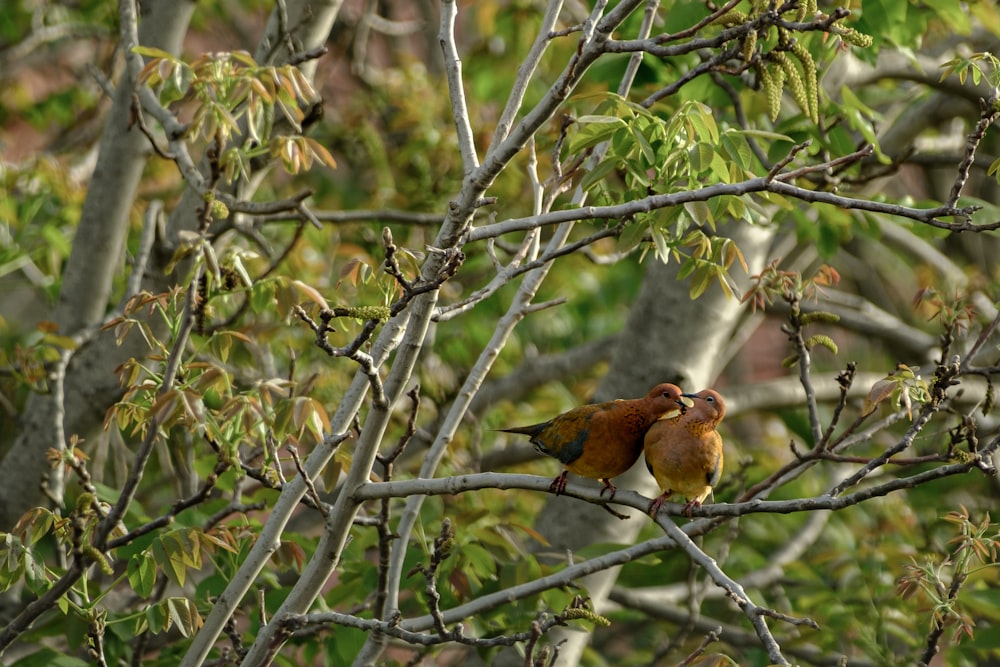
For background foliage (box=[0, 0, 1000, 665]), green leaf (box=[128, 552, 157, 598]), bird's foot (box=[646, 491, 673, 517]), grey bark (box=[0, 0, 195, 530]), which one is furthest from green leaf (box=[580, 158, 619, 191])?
grey bark (box=[0, 0, 195, 530])

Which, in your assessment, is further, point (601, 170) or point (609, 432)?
point (609, 432)

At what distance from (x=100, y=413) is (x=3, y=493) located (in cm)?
45

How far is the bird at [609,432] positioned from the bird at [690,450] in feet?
0.27

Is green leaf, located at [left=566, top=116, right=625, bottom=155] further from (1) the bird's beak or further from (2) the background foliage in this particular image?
(1) the bird's beak

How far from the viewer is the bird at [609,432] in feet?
9.06

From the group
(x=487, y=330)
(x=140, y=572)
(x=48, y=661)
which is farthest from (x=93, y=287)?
(x=487, y=330)

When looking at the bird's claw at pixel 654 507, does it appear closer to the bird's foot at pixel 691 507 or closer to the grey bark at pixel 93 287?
the bird's foot at pixel 691 507

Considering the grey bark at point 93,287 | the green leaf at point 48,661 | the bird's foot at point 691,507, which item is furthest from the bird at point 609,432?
the grey bark at point 93,287

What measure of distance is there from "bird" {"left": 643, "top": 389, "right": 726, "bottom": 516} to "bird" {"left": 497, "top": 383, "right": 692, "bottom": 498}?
8 centimetres

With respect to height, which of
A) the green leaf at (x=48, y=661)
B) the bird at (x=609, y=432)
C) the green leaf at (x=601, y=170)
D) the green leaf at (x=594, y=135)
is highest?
the green leaf at (x=594, y=135)

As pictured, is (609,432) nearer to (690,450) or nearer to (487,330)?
(690,450)

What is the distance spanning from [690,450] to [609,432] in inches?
11.1

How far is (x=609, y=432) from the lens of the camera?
9.09 ft

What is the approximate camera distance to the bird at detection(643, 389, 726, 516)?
256 cm
